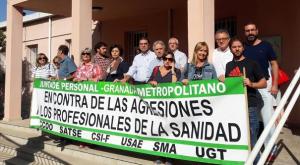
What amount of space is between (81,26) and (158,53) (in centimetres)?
281

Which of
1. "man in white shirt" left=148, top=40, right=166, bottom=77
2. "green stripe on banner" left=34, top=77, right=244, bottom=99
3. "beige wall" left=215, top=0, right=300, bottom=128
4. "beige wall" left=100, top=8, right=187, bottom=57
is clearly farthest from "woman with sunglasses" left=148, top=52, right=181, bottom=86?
"beige wall" left=100, top=8, right=187, bottom=57

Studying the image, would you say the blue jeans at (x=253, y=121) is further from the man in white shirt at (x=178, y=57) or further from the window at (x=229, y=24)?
the window at (x=229, y=24)

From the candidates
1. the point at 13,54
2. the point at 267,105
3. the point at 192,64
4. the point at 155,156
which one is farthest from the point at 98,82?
the point at 13,54

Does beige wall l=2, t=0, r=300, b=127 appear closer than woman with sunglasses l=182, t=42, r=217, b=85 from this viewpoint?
No

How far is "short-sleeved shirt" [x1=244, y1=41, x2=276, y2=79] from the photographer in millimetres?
4809

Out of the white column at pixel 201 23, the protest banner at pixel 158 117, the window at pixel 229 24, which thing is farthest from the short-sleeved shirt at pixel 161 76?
the window at pixel 229 24

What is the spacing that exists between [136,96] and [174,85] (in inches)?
31.9

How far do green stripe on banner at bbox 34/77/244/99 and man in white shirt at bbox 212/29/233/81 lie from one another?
45 cm

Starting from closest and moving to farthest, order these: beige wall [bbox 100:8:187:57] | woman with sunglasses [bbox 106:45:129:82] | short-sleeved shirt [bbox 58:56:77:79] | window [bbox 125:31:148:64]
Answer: woman with sunglasses [bbox 106:45:129:82] → short-sleeved shirt [bbox 58:56:77:79] → beige wall [bbox 100:8:187:57] → window [bbox 125:31:148:64]

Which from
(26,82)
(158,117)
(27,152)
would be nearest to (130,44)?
(26,82)

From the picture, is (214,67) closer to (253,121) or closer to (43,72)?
(253,121)

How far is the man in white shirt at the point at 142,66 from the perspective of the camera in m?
6.06

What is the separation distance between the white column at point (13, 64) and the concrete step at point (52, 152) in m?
1.50

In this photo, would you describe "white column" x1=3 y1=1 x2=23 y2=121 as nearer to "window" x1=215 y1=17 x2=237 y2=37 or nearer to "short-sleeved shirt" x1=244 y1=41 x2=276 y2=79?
"window" x1=215 y1=17 x2=237 y2=37
